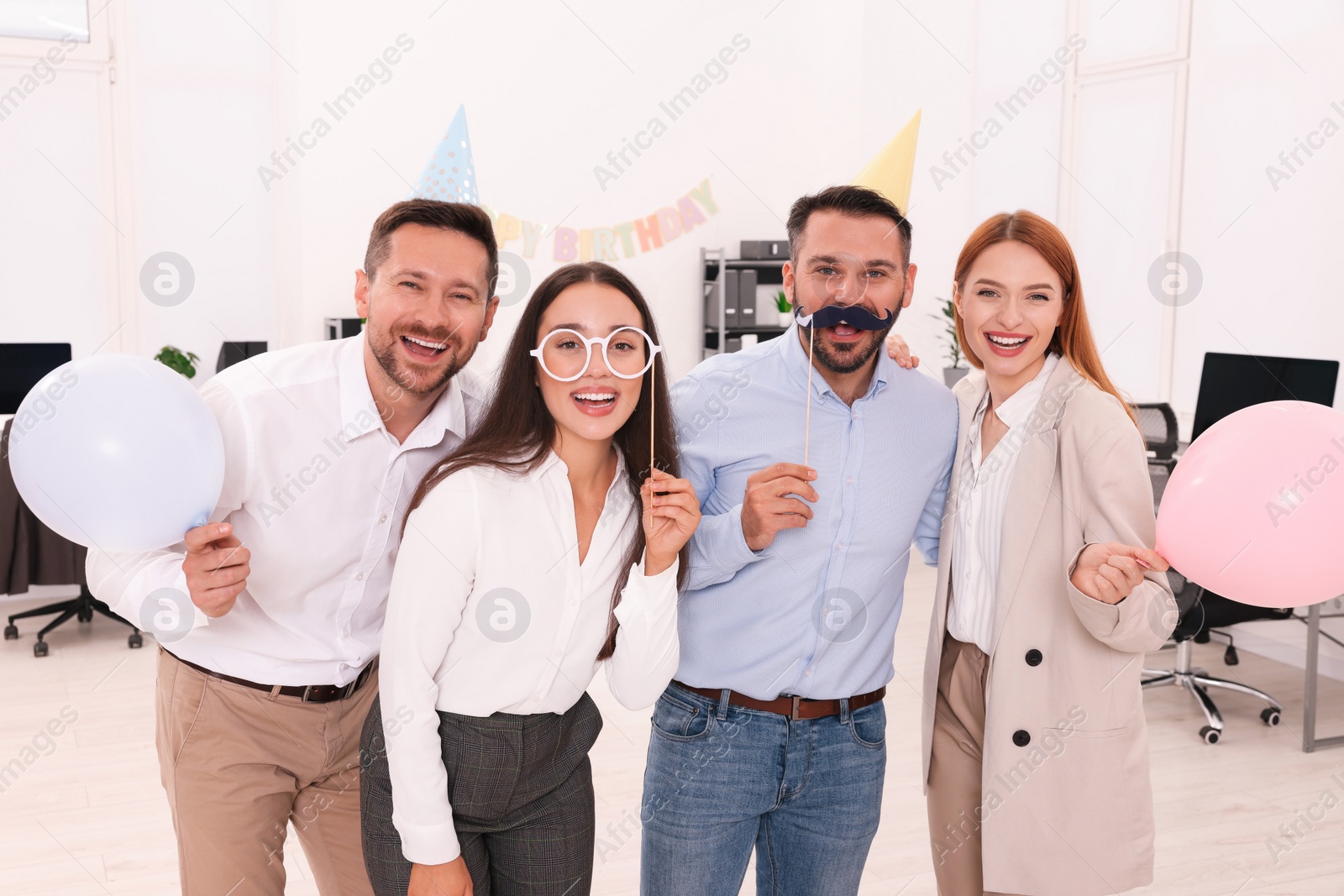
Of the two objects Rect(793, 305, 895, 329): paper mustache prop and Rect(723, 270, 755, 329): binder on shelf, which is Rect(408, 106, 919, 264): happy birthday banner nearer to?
Rect(723, 270, 755, 329): binder on shelf

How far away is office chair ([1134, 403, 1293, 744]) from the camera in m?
3.56

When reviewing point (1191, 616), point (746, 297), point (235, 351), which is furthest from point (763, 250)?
point (1191, 616)

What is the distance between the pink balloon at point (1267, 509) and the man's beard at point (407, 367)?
3.52 ft

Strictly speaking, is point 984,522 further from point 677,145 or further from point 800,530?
point 677,145

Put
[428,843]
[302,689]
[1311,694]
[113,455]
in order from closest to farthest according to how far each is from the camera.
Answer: [428,843] < [113,455] < [302,689] < [1311,694]

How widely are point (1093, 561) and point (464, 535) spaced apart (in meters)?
0.88

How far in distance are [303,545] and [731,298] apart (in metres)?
5.87

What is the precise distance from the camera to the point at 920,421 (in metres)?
1.74

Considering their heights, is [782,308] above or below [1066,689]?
above

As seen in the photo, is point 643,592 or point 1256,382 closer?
point 643,592

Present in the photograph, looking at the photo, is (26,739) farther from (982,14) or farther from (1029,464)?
(982,14)

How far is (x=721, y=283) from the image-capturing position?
7.25 metres

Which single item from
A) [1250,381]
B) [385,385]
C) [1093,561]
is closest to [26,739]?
[385,385]

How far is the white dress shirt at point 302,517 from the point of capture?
5.37 ft
